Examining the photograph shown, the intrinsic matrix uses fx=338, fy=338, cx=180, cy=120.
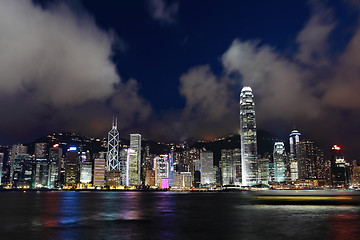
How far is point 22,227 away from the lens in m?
45.5

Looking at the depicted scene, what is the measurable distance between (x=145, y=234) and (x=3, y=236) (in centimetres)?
1569

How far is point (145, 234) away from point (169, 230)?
4.85m

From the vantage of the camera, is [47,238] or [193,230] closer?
[47,238]

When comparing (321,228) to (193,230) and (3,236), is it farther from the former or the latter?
(3,236)

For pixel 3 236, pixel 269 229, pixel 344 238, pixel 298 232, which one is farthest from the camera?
pixel 269 229

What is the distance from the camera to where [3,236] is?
37500 mm

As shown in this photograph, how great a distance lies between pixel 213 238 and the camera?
119 ft

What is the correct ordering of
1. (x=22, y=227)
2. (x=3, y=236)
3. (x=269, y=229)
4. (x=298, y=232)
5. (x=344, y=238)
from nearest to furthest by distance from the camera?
(x=344, y=238) < (x=3, y=236) < (x=298, y=232) < (x=269, y=229) < (x=22, y=227)

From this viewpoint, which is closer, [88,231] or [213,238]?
[213,238]

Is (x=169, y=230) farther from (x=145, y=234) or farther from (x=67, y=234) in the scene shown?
(x=67, y=234)

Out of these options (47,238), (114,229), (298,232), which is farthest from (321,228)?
(47,238)

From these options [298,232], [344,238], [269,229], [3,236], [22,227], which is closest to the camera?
[344,238]

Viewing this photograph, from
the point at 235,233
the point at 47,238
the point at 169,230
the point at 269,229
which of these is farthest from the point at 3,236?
the point at 269,229

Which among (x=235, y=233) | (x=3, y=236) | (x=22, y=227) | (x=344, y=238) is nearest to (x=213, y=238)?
(x=235, y=233)
